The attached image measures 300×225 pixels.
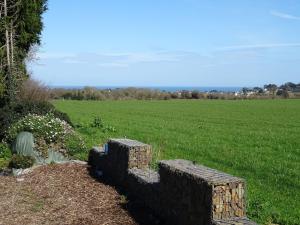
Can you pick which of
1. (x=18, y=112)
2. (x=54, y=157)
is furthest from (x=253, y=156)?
(x=18, y=112)

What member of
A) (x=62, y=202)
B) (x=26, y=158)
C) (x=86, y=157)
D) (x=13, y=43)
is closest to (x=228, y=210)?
(x=62, y=202)

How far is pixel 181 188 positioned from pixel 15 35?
18013 millimetres

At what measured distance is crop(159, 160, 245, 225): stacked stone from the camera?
620 cm

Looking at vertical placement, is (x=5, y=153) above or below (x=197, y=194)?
below

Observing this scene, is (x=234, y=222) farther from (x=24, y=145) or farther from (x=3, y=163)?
(x=3, y=163)

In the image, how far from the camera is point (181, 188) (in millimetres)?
7117

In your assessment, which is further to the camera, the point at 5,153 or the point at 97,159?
the point at 5,153

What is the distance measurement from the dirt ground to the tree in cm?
1035

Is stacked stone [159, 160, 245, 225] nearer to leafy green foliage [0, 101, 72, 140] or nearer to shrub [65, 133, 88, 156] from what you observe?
shrub [65, 133, 88, 156]

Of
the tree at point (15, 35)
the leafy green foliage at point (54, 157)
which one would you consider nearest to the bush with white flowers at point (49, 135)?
the leafy green foliage at point (54, 157)

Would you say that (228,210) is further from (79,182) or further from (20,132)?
(20,132)

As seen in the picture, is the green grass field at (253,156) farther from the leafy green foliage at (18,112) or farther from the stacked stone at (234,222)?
the leafy green foliage at (18,112)

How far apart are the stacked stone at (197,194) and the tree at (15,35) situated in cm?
1487

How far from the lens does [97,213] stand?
8.25m
